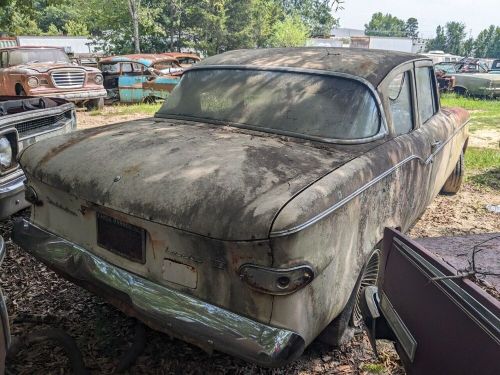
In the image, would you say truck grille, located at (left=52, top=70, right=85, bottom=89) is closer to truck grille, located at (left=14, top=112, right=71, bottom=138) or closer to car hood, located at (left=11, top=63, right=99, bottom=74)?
car hood, located at (left=11, top=63, right=99, bottom=74)

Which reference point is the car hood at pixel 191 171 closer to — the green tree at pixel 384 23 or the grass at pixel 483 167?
the grass at pixel 483 167

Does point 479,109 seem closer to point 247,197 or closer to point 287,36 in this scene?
point 247,197

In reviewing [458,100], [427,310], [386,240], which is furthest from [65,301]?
[458,100]

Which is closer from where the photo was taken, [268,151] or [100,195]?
[100,195]

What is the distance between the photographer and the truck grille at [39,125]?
4.10 metres

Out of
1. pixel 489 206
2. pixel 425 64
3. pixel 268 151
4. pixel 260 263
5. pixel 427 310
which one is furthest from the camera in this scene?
pixel 489 206

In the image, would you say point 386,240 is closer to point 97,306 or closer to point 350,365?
point 350,365

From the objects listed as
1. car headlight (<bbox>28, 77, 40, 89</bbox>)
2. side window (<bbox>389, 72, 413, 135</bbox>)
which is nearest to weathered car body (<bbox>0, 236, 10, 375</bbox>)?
side window (<bbox>389, 72, 413, 135</bbox>)

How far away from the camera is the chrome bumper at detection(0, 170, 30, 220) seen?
354 cm

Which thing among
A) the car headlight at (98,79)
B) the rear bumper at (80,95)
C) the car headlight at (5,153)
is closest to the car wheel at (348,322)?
the car headlight at (5,153)

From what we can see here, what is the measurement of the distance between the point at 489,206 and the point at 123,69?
12.7m

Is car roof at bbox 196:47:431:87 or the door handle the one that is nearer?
car roof at bbox 196:47:431:87

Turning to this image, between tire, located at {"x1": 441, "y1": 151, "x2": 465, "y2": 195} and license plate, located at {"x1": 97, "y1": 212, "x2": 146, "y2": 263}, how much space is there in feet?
14.9

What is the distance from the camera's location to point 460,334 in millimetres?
1639
